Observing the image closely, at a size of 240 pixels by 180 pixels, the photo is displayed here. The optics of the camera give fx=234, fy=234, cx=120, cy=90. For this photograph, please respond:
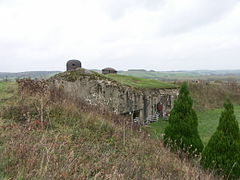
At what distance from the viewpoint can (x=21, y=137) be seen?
3.91m

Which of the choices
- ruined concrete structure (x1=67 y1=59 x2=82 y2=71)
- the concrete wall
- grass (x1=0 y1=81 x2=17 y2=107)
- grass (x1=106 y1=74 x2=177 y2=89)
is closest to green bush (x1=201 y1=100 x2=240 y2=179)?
the concrete wall

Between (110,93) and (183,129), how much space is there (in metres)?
6.50

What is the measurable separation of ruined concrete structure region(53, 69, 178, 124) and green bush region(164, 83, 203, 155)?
12.9 ft

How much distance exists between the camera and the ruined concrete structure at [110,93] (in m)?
12.4

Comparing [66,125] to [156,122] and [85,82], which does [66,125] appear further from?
[156,122]

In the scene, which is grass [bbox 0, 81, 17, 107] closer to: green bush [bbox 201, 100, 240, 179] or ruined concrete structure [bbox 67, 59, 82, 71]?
green bush [bbox 201, 100, 240, 179]

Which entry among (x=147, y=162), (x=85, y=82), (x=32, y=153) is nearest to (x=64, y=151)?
(x=32, y=153)

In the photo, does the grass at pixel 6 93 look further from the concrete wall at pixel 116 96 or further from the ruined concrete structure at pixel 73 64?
the ruined concrete structure at pixel 73 64

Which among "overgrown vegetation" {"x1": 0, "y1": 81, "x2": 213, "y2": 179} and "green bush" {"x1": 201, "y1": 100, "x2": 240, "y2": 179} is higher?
"overgrown vegetation" {"x1": 0, "y1": 81, "x2": 213, "y2": 179}

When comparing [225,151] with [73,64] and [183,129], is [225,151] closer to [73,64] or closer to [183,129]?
[183,129]

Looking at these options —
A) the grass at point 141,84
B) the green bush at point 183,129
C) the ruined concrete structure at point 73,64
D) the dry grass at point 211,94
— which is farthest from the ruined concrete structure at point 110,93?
the ruined concrete structure at point 73,64

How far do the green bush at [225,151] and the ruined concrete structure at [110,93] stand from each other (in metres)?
5.63

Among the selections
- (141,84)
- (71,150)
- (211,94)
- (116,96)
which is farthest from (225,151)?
(211,94)

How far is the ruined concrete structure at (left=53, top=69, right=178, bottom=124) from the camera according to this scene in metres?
12.4
